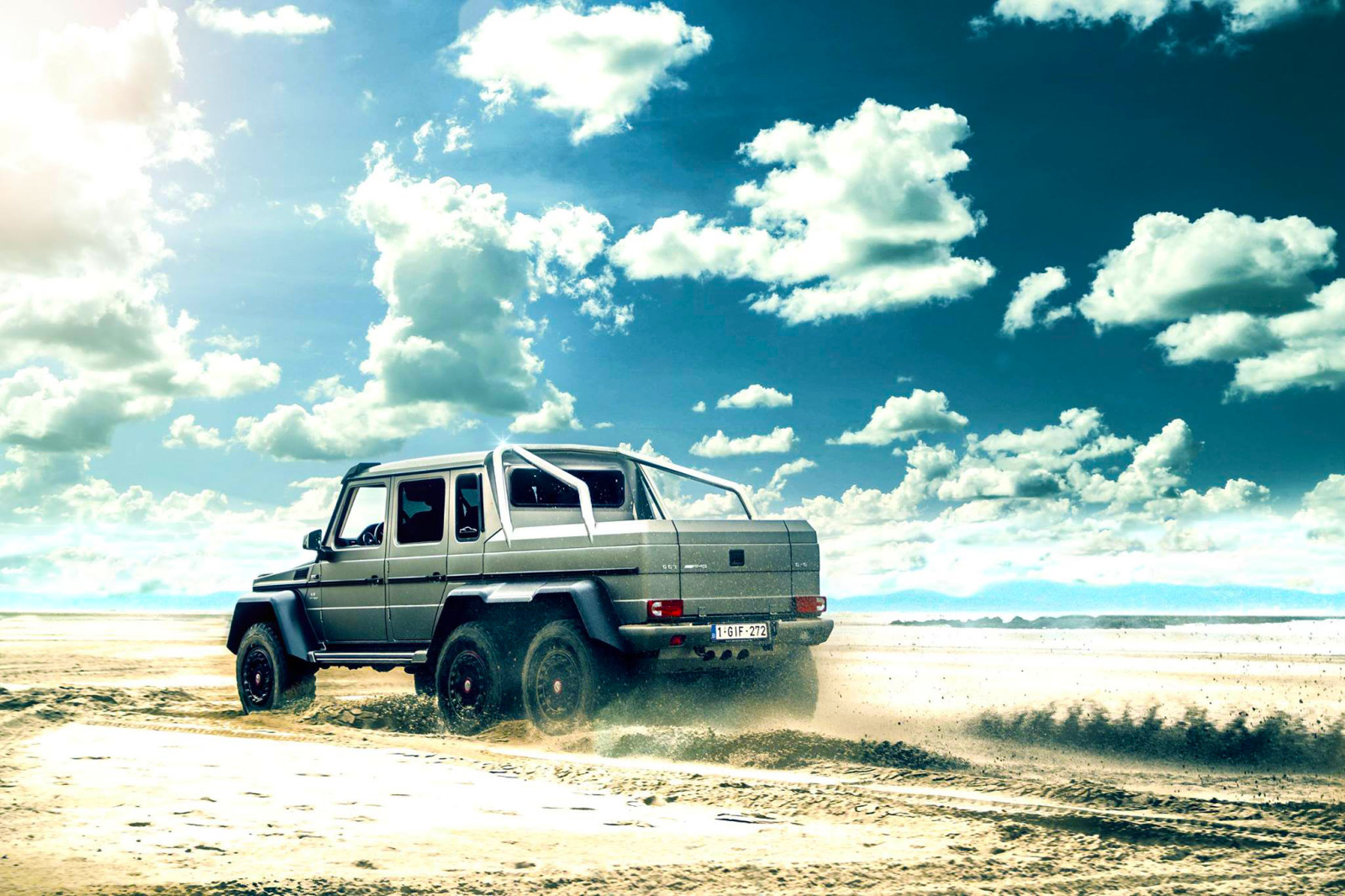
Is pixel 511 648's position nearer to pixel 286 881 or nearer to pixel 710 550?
pixel 710 550

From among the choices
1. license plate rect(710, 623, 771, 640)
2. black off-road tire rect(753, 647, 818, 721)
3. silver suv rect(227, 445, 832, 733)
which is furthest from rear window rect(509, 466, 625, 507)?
black off-road tire rect(753, 647, 818, 721)

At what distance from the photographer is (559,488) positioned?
11.4m

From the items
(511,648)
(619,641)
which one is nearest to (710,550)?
(619,641)

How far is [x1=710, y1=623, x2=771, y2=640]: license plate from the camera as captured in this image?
32.2 ft

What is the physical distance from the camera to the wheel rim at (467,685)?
10.6m

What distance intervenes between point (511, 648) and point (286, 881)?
530 centimetres

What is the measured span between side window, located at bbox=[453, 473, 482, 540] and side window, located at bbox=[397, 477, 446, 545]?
222 millimetres

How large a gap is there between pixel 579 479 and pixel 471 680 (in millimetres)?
2068

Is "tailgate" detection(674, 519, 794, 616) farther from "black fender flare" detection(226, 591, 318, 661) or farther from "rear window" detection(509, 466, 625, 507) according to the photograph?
"black fender flare" detection(226, 591, 318, 661)

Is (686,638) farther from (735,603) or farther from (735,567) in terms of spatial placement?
(735,567)

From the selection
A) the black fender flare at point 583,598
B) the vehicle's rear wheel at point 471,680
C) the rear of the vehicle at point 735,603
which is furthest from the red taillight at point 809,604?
the vehicle's rear wheel at point 471,680

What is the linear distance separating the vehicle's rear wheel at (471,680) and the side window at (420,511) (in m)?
1.11

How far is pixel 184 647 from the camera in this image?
32969mm

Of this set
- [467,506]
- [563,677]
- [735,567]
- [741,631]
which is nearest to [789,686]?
[741,631]
